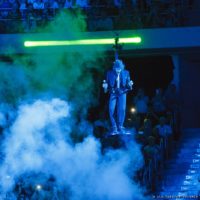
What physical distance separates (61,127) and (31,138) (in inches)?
55.6

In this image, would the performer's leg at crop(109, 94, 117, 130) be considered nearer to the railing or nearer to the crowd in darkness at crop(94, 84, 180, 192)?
the crowd in darkness at crop(94, 84, 180, 192)

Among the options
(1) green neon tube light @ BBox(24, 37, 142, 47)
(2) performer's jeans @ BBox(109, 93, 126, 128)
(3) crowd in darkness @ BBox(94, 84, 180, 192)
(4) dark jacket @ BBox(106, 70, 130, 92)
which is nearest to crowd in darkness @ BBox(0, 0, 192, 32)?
(1) green neon tube light @ BBox(24, 37, 142, 47)

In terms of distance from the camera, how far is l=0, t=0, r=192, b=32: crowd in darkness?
65.6 feet

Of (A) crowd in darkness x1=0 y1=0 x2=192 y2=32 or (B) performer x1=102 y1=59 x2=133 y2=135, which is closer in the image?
(B) performer x1=102 y1=59 x2=133 y2=135

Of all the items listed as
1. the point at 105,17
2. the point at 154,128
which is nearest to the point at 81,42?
the point at 105,17

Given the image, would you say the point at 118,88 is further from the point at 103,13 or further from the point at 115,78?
the point at 103,13

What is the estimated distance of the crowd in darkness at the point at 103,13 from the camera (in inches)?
787

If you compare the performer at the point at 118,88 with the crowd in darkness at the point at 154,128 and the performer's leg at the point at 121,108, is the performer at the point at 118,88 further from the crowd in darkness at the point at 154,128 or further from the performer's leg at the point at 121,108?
the crowd in darkness at the point at 154,128

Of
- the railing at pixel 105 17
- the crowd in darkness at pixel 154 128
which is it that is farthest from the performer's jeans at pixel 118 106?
the railing at pixel 105 17

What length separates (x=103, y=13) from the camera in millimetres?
20125

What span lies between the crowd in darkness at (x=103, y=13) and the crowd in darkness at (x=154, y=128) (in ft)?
6.25

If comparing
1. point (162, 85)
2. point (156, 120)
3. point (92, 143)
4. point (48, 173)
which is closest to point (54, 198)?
point (48, 173)

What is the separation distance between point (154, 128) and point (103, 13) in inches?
146

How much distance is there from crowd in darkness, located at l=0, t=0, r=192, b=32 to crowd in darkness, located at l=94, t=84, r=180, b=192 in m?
1.90
